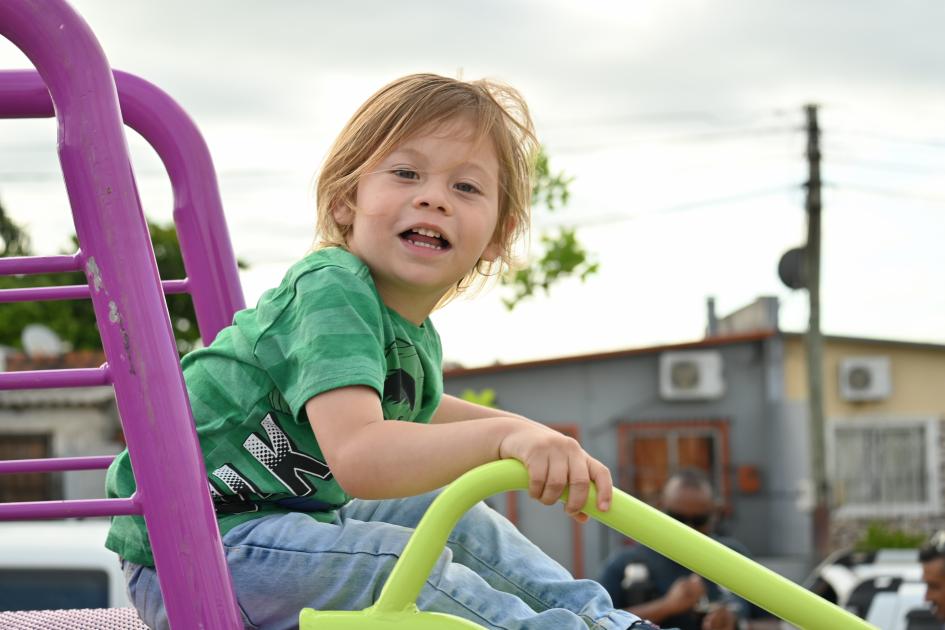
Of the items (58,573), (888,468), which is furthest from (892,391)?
(58,573)

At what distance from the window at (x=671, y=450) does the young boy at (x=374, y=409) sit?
72.1ft

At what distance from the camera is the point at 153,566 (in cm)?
184

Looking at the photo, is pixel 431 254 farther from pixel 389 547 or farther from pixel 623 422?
pixel 623 422

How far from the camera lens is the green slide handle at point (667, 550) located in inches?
57.7

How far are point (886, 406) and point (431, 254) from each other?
79.3 ft

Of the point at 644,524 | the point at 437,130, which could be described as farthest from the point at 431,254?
the point at 644,524

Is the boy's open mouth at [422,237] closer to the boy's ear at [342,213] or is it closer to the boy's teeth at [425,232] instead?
the boy's teeth at [425,232]

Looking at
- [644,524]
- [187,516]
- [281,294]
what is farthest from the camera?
[281,294]

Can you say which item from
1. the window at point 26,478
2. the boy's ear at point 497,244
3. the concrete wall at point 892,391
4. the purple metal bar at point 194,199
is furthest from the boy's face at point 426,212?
the concrete wall at point 892,391

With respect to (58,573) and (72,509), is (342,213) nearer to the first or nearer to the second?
(72,509)

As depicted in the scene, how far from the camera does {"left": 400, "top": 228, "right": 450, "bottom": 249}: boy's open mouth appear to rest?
186 centimetres

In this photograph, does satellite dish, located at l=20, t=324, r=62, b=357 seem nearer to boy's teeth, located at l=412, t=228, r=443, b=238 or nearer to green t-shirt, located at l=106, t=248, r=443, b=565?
green t-shirt, located at l=106, t=248, r=443, b=565

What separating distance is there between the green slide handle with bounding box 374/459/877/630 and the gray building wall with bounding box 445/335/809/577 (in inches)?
847

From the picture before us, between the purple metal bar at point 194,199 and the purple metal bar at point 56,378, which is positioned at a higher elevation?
the purple metal bar at point 194,199
